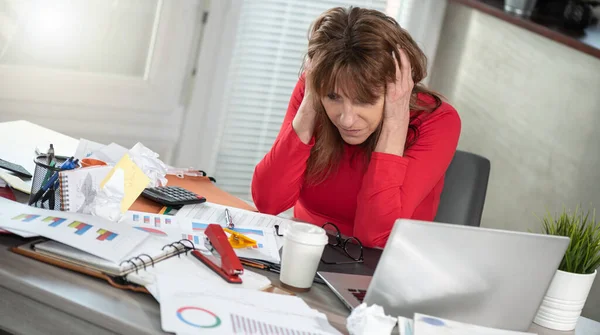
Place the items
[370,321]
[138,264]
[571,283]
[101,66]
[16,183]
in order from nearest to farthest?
[370,321] < [138,264] < [571,283] < [16,183] < [101,66]

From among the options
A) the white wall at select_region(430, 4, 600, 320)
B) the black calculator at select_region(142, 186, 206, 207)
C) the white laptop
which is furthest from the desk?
the white wall at select_region(430, 4, 600, 320)

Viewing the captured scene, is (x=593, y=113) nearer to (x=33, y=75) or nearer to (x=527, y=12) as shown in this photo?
(x=527, y=12)

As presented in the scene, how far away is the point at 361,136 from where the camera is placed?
1.81 meters

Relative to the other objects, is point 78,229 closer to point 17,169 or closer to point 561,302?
point 17,169

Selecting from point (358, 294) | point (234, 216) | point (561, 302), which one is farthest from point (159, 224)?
point (561, 302)

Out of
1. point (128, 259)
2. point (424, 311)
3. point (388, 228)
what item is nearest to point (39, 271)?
point (128, 259)

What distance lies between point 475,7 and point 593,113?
0.75 meters

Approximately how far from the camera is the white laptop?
45.7 inches

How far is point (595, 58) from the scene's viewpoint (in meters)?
2.66

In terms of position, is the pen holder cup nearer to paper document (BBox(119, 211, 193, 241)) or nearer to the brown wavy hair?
paper document (BBox(119, 211, 193, 241))

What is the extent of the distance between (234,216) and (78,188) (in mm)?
385

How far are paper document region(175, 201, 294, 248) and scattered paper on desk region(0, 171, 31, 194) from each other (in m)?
0.31

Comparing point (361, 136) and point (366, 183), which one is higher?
point (361, 136)

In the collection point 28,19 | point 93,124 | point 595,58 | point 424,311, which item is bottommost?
point 93,124
